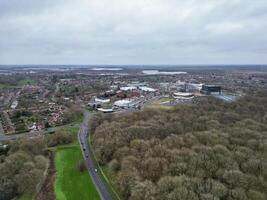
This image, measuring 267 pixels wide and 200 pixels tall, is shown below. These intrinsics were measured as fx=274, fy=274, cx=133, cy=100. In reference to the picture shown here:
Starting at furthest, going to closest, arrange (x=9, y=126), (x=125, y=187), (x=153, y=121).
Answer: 1. (x=9, y=126)
2. (x=153, y=121)
3. (x=125, y=187)

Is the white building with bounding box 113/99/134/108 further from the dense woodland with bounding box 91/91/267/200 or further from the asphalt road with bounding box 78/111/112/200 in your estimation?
the dense woodland with bounding box 91/91/267/200

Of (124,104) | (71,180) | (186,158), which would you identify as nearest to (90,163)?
(71,180)

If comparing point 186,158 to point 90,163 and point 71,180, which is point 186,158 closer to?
point 71,180

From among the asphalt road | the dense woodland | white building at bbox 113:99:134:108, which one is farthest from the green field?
white building at bbox 113:99:134:108

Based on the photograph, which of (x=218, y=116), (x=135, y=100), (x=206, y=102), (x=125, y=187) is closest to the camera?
(x=125, y=187)

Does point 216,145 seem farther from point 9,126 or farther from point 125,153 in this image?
point 9,126

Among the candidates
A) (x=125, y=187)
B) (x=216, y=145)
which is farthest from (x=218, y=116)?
(x=125, y=187)
